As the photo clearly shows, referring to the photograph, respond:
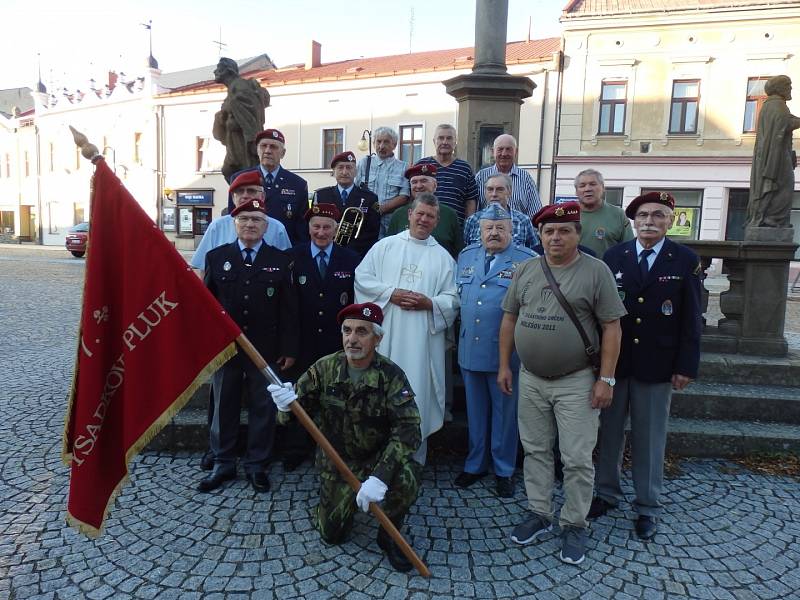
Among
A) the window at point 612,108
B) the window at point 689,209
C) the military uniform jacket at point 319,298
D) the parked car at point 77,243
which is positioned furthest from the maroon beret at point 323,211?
the parked car at point 77,243

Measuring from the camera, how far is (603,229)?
14.9ft

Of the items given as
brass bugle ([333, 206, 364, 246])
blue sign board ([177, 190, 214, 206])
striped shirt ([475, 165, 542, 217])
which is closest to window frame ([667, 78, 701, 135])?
striped shirt ([475, 165, 542, 217])

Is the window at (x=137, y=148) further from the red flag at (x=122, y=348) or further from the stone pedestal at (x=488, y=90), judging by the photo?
the red flag at (x=122, y=348)

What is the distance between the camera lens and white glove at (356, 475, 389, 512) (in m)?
2.96

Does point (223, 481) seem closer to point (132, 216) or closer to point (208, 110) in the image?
point (132, 216)

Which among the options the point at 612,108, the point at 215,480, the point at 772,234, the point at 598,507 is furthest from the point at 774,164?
the point at 612,108

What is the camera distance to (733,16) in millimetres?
19656

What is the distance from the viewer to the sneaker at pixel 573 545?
127 inches

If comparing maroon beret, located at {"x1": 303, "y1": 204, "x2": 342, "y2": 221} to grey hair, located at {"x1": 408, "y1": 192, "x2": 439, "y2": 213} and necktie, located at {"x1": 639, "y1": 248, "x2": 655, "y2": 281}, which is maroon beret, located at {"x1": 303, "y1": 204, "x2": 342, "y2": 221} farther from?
necktie, located at {"x1": 639, "y1": 248, "x2": 655, "y2": 281}

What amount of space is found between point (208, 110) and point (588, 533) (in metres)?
30.2

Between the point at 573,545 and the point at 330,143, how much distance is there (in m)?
25.5

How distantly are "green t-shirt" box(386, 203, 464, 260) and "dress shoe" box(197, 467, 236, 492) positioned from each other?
7.52 feet

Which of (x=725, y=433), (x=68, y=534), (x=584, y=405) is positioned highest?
(x=584, y=405)

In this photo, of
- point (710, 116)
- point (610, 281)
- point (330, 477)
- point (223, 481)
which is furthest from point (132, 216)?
point (710, 116)
